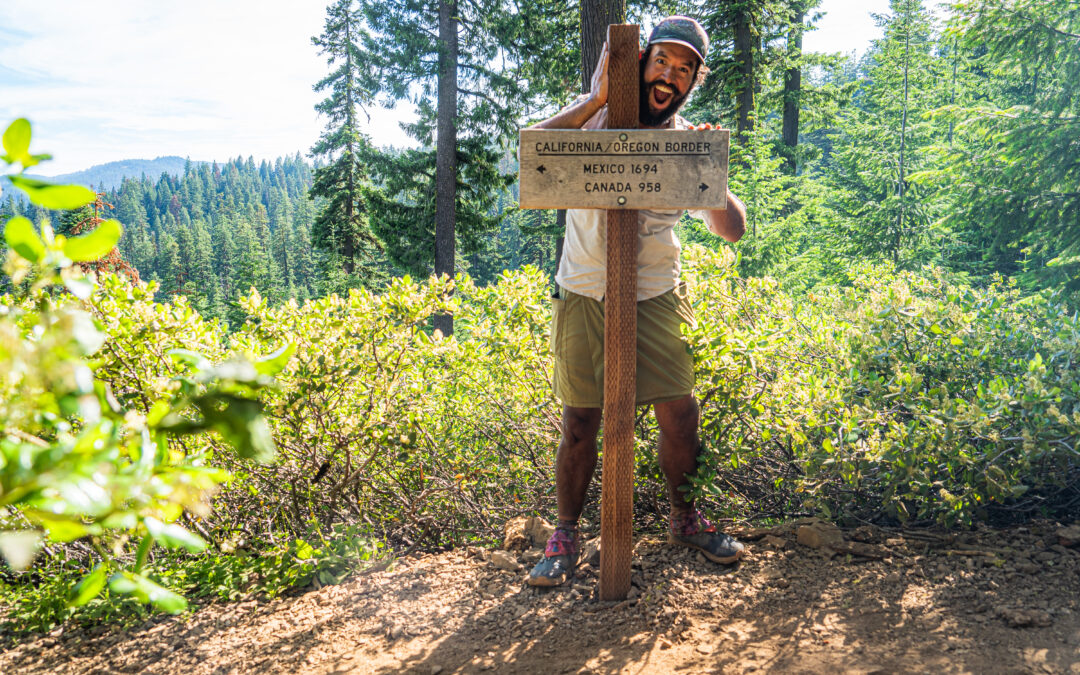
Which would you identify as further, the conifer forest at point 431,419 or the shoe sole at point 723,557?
the shoe sole at point 723,557

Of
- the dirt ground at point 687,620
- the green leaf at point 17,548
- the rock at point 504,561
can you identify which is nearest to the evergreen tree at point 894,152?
the dirt ground at point 687,620

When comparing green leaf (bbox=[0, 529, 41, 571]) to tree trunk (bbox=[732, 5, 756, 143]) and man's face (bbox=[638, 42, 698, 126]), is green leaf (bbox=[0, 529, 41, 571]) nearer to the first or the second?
man's face (bbox=[638, 42, 698, 126])

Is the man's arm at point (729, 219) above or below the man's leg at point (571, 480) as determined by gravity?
above

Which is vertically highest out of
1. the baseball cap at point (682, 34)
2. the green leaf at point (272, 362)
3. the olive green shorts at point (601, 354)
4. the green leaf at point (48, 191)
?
the baseball cap at point (682, 34)

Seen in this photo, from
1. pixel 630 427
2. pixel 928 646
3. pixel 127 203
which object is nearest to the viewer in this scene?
pixel 928 646

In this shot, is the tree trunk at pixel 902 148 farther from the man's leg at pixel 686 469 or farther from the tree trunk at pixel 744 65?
the man's leg at pixel 686 469

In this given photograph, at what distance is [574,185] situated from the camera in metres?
2.51

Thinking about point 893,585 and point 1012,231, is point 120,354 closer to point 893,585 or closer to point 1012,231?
point 893,585

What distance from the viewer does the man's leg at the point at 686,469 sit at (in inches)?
114

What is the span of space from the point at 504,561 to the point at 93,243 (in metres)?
2.63

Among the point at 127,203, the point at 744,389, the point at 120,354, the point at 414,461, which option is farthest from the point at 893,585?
the point at 127,203

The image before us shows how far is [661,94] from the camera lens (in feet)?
8.67

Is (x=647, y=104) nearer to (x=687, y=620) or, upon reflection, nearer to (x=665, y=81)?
(x=665, y=81)

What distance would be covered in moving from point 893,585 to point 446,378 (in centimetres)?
247
